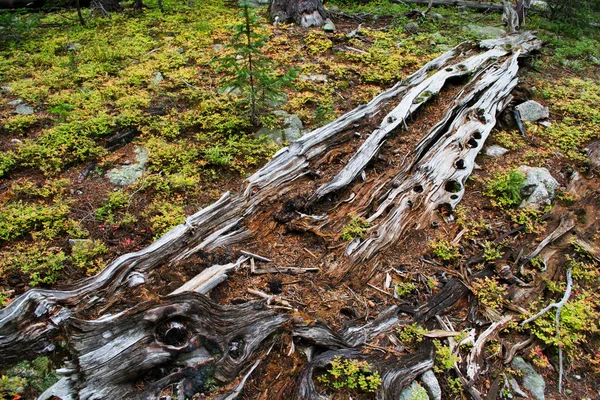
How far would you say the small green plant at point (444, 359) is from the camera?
371 cm

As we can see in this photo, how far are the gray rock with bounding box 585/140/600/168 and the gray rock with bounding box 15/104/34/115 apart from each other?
31.7 feet

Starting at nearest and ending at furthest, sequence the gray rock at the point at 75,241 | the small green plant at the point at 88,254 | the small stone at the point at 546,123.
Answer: the small green plant at the point at 88,254 < the gray rock at the point at 75,241 < the small stone at the point at 546,123

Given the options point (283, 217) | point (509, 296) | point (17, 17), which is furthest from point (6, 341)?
point (17, 17)

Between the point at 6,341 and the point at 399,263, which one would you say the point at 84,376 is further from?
the point at 399,263

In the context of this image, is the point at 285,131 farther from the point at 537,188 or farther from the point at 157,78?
the point at 537,188

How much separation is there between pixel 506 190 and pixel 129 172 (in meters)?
5.58

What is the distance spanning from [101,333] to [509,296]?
167 inches

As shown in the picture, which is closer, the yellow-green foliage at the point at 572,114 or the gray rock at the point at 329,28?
the yellow-green foliage at the point at 572,114

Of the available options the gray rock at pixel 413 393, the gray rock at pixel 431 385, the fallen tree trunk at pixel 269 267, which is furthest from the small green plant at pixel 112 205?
the gray rock at pixel 431 385

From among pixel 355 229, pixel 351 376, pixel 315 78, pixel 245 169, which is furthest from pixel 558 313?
pixel 315 78

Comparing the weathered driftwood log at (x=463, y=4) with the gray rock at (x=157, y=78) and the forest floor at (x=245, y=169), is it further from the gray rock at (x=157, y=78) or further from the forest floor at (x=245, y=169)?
the gray rock at (x=157, y=78)

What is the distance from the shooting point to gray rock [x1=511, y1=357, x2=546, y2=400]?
12.3ft

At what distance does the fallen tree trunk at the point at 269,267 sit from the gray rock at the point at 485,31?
3310 mm

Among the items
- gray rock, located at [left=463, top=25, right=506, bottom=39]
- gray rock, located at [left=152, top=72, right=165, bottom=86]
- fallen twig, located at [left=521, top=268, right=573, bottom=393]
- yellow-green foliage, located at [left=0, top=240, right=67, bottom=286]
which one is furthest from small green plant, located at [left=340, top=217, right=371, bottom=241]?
gray rock, located at [left=463, top=25, right=506, bottom=39]
